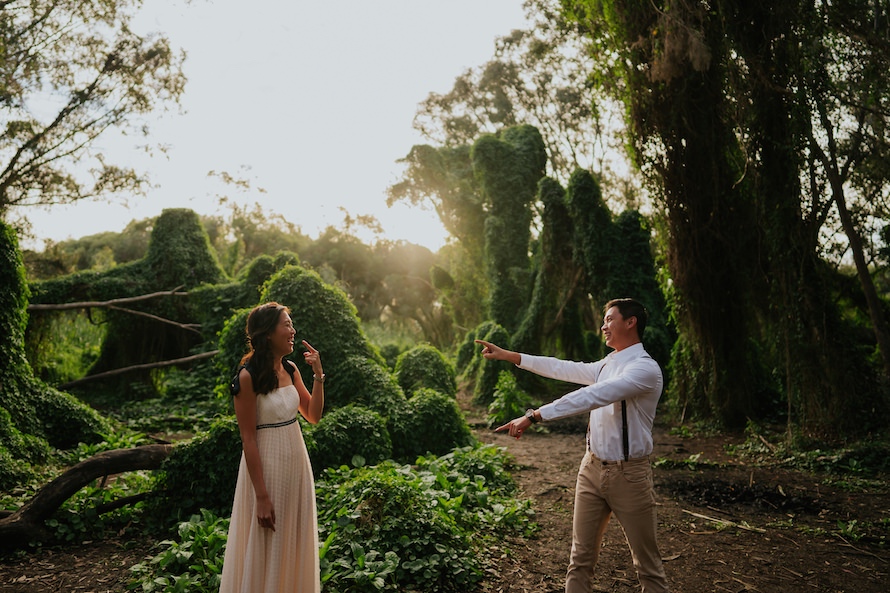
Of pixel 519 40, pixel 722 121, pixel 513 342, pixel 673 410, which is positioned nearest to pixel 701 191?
pixel 722 121

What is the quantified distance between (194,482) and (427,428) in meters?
3.42

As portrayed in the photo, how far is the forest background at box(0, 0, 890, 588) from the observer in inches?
317

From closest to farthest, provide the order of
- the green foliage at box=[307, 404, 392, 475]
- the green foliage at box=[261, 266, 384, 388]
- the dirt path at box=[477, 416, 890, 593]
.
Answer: the dirt path at box=[477, 416, 890, 593] → the green foliage at box=[307, 404, 392, 475] → the green foliage at box=[261, 266, 384, 388]

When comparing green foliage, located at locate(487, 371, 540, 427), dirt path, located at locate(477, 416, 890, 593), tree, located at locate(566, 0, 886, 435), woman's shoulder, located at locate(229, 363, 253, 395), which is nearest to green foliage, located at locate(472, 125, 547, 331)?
green foliage, located at locate(487, 371, 540, 427)

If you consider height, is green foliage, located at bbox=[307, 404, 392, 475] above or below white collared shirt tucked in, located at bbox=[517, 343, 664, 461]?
below

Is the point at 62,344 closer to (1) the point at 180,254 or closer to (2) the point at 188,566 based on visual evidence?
(1) the point at 180,254

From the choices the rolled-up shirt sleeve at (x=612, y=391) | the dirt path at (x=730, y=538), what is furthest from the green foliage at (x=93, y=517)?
the rolled-up shirt sleeve at (x=612, y=391)

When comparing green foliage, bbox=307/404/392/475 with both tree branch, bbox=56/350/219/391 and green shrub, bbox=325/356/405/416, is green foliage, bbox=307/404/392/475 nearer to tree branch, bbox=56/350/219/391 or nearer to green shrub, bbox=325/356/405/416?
green shrub, bbox=325/356/405/416

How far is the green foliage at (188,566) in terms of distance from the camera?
149 inches

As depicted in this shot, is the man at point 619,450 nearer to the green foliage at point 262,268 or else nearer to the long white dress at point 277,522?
the long white dress at point 277,522

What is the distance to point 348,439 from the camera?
6.92 metres

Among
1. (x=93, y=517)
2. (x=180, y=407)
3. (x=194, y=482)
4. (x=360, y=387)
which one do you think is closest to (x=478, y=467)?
(x=360, y=387)

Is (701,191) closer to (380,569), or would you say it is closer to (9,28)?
(380,569)

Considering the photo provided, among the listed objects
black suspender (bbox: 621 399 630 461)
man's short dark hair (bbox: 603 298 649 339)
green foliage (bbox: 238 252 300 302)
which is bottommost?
black suspender (bbox: 621 399 630 461)
